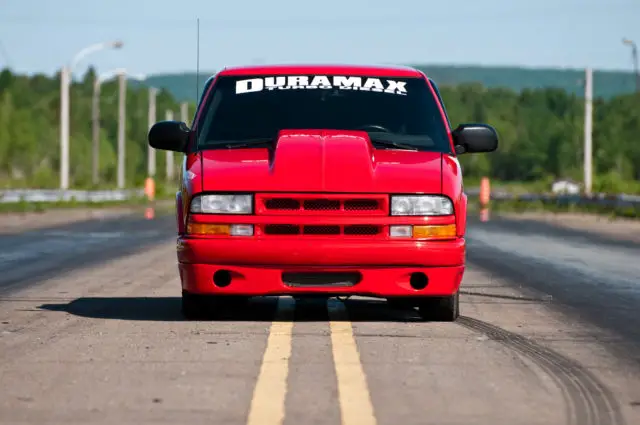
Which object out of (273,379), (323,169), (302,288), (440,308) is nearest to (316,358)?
(273,379)

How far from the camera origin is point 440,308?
10.4 m

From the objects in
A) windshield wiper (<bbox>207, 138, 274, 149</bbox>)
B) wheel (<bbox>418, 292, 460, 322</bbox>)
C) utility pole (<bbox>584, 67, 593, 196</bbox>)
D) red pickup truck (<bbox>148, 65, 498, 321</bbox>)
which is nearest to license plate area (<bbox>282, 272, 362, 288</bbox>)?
red pickup truck (<bbox>148, 65, 498, 321</bbox>)

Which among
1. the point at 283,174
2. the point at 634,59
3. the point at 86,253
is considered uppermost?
the point at 634,59

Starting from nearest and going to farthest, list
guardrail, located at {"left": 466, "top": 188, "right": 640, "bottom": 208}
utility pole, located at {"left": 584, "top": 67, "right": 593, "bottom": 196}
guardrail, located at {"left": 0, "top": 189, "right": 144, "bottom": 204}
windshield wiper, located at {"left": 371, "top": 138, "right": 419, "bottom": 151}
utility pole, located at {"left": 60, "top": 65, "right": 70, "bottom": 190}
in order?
windshield wiper, located at {"left": 371, "top": 138, "right": 419, "bottom": 151}
guardrail, located at {"left": 466, "top": 188, "right": 640, "bottom": 208}
guardrail, located at {"left": 0, "top": 189, "right": 144, "bottom": 204}
utility pole, located at {"left": 60, "top": 65, "right": 70, "bottom": 190}
utility pole, located at {"left": 584, "top": 67, "right": 593, "bottom": 196}

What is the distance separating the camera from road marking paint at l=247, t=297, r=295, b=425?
6352 mm

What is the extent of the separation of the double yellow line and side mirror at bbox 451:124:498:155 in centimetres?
165

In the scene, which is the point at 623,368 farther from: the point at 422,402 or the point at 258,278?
the point at 258,278

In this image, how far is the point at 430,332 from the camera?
982cm

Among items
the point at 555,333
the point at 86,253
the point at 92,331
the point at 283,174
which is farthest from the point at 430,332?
the point at 86,253

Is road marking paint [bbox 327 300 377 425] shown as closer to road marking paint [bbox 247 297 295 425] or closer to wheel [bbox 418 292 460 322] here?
road marking paint [bbox 247 297 295 425]

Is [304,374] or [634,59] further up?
[634,59]

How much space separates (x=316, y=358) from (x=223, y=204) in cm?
203

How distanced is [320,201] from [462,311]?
2151mm

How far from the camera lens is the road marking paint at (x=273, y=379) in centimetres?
635
